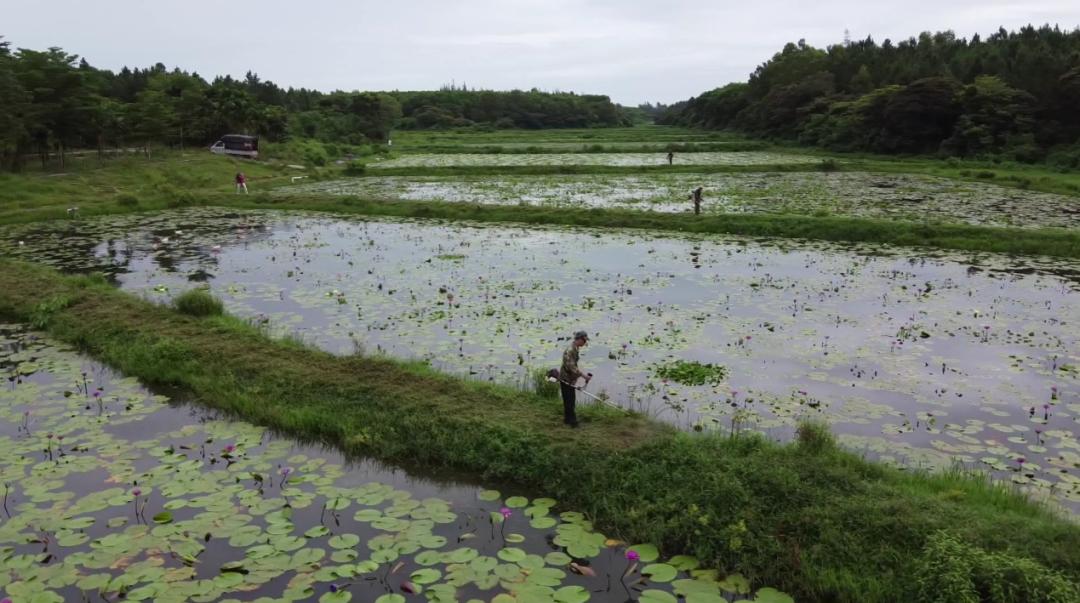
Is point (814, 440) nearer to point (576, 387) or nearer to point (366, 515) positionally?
point (576, 387)

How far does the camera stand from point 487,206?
94.0 feet

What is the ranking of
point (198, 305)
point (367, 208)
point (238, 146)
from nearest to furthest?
point (198, 305) → point (367, 208) → point (238, 146)

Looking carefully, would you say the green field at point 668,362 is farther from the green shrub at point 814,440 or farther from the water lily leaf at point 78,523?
the water lily leaf at point 78,523

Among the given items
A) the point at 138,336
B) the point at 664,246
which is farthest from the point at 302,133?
the point at 138,336

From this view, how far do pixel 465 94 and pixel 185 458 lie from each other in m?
154

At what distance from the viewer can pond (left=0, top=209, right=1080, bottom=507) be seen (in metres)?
9.16

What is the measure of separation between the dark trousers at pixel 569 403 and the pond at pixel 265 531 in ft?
4.46

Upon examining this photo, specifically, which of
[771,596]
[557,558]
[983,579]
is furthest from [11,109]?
[983,579]

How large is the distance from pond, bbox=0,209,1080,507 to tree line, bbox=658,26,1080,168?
1308 inches

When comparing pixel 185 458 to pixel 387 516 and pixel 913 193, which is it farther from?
pixel 913 193

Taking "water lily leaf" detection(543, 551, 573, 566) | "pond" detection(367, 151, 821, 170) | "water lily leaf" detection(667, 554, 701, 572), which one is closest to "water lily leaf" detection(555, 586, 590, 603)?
"water lily leaf" detection(543, 551, 573, 566)

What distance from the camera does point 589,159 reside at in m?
55.5

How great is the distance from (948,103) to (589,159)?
89.0 ft

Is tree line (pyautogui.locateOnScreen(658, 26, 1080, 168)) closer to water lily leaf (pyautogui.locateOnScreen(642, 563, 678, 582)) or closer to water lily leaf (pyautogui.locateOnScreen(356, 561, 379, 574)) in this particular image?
water lily leaf (pyautogui.locateOnScreen(642, 563, 678, 582))
